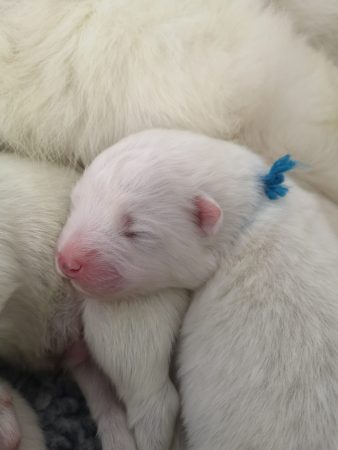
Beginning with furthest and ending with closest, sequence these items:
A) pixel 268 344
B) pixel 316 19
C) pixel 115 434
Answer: pixel 316 19 → pixel 115 434 → pixel 268 344

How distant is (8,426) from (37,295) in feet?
0.61

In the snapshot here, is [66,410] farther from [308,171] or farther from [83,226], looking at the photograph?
[308,171]

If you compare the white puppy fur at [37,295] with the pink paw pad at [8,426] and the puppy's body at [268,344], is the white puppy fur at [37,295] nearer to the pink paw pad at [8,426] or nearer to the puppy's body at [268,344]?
the pink paw pad at [8,426]

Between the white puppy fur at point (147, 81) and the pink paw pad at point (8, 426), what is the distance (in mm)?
376

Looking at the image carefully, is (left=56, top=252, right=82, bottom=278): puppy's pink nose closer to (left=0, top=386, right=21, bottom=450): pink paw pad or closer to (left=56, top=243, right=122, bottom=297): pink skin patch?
(left=56, top=243, right=122, bottom=297): pink skin patch

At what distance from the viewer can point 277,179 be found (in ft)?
2.97

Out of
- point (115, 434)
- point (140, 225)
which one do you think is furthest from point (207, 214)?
point (115, 434)

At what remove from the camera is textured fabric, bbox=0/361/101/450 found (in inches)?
38.4

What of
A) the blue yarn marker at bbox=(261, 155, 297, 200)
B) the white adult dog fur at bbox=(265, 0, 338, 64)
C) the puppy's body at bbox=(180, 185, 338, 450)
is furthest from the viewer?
the white adult dog fur at bbox=(265, 0, 338, 64)

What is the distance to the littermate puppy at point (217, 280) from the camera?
81 cm

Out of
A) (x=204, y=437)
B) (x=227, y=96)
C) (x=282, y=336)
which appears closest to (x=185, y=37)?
(x=227, y=96)

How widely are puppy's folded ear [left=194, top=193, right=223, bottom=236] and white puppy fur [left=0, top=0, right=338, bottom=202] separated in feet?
0.60

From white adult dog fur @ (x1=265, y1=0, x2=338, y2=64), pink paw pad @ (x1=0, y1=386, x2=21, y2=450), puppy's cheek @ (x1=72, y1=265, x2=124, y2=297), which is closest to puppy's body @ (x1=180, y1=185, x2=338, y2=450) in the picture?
puppy's cheek @ (x1=72, y1=265, x2=124, y2=297)

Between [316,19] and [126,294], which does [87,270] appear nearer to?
[126,294]
